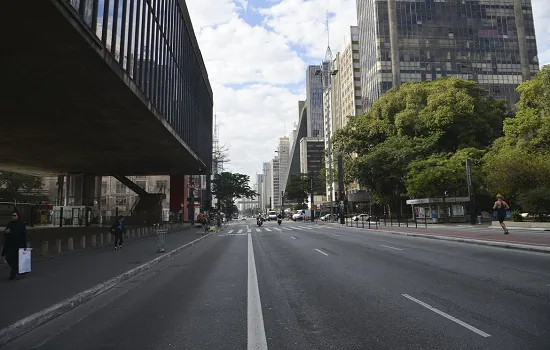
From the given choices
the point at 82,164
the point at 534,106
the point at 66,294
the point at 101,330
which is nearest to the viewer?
the point at 101,330

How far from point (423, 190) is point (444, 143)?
39.1 ft

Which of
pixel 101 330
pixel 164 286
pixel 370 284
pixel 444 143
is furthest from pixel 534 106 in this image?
pixel 101 330

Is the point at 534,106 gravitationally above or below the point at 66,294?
above

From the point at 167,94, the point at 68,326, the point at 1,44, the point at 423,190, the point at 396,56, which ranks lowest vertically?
the point at 68,326

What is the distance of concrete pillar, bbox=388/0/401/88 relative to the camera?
80.3m

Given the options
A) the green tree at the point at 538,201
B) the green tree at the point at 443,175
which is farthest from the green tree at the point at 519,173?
the green tree at the point at 443,175

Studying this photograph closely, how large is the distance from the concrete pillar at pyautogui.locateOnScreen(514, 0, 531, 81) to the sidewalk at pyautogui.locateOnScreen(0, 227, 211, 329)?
9106cm

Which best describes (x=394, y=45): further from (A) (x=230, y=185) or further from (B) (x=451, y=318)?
(B) (x=451, y=318)

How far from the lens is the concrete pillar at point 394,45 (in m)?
80.3

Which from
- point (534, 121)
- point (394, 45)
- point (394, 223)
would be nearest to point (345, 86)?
point (394, 45)

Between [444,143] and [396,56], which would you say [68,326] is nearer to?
[444,143]

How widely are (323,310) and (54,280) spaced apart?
6982 mm

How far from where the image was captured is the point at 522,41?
83812 millimetres

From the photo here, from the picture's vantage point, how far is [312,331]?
5.38 metres
